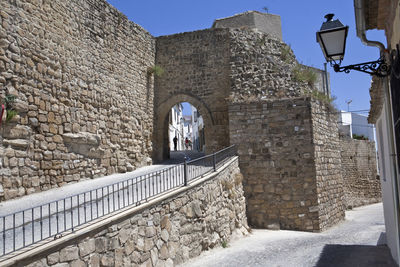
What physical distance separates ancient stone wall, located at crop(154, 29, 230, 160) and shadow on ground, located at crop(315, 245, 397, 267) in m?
5.68

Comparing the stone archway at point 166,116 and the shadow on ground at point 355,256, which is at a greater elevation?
the stone archway at point 166,116

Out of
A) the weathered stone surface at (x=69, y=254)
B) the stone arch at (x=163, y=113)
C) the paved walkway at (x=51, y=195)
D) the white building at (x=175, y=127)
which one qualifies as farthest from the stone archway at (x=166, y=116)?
the white building at (x=175, y=127)

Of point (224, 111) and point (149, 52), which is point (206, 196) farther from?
point (149, 52)

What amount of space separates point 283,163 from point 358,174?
9.96 m

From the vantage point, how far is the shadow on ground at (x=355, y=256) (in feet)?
23.1

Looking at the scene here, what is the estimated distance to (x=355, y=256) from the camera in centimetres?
768

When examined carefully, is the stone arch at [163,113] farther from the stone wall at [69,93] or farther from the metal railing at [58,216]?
the metal railing at [58,216]

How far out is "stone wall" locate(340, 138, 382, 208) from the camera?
18.9m

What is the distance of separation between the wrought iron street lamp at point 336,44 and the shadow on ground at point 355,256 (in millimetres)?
4103

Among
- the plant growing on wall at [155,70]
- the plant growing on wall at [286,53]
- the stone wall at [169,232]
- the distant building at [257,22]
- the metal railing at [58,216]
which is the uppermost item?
the distant building at [257,22]

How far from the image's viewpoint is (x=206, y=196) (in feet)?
27.5

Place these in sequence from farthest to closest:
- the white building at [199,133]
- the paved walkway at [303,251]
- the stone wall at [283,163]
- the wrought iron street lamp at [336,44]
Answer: the white building at [199,133] < the stone wall at [283,163] < the paved walkway at [303,251] < the wrought iron street lamp at [336,44]

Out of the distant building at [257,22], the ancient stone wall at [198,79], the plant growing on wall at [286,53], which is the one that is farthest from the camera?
the distant building at [257,22]

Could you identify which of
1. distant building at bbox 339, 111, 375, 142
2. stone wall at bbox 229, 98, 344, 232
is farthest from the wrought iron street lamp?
distant building at bbox 339, 111, 375, 142
